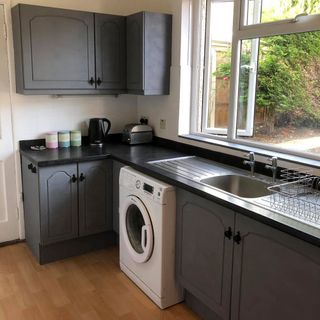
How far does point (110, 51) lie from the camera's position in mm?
3143

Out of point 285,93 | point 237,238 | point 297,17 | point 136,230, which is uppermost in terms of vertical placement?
point 297,17

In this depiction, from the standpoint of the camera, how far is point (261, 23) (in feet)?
8.08

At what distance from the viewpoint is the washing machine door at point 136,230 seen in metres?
2.40

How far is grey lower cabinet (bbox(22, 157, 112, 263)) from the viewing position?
281 centimetres

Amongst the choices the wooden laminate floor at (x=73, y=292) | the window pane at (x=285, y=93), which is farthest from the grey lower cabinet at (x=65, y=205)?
the window pane at (x=285, y=93)

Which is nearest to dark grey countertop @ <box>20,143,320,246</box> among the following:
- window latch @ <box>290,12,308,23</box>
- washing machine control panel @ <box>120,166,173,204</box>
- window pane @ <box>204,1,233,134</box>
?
washing machine control panel @ <box>120,166,173,204</box>

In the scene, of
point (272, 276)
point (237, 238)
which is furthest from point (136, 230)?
point (272, 276)

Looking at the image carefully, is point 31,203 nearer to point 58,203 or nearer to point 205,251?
point 58,203

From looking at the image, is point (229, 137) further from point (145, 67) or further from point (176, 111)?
point (145, 67)

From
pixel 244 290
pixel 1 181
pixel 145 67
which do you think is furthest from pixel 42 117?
pixel 244 290

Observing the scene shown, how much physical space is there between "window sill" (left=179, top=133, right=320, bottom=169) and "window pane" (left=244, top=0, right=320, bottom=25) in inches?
33.8

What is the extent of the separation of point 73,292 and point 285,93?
198 centimetres

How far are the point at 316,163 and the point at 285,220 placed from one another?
0.74 metres

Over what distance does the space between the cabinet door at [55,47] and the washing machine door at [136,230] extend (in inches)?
44.4
